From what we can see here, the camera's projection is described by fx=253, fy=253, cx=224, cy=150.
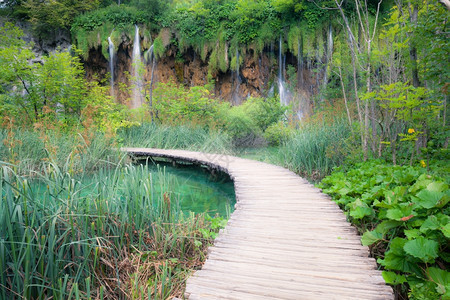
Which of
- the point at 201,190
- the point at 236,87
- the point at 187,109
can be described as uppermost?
the point at 236,87

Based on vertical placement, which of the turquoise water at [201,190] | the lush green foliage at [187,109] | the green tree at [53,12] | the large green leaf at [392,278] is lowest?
the turquoise water at [201,190]

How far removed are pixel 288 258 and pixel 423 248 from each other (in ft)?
2.48

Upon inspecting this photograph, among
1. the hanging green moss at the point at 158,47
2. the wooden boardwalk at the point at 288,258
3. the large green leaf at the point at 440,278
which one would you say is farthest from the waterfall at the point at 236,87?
the large green leaf at the point at 440,278

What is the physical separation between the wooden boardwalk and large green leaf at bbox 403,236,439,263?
9.8 inches

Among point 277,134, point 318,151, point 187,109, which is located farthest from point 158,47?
point 318,151

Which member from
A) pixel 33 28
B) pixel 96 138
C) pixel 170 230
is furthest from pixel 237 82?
pixel 170 230

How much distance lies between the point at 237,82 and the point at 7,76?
10.3 m

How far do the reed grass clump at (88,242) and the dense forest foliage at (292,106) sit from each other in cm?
6

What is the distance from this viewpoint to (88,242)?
176 centimetres

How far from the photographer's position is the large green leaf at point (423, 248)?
1229 millimetres

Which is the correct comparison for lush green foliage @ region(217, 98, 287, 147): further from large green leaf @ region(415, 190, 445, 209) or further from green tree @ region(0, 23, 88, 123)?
large green leaf @ region(415, 190, 445, 209)

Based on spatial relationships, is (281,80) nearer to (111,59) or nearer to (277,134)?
(277,134)

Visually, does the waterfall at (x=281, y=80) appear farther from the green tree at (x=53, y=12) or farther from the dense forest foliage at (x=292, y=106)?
the green tree at (x=53, y=12)

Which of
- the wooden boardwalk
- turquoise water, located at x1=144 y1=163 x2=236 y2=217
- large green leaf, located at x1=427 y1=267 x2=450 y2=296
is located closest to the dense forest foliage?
large green leaf, located at x1=427 y1=267 x2=450 y2=296
